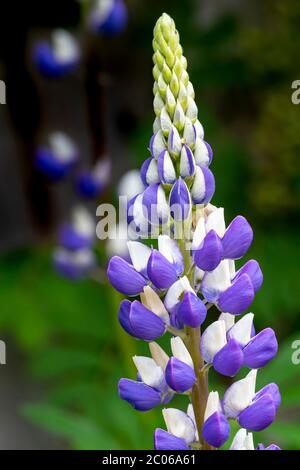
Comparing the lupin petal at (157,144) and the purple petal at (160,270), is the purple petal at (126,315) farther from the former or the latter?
the lupin petal at (157,144)

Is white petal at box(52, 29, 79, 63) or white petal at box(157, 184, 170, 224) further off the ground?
white petal at box(52, 29, 79, 63)

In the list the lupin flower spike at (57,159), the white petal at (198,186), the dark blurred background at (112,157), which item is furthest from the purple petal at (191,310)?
the lupin flower spike at (57,159)

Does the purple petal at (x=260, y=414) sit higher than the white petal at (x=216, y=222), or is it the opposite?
the white petal at (x=216, y=222)

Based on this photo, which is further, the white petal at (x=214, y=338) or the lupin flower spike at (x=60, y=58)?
the lupin flower spike at (x=60, y=58)

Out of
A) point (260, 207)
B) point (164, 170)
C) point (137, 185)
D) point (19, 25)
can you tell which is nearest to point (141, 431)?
point (137, 185)

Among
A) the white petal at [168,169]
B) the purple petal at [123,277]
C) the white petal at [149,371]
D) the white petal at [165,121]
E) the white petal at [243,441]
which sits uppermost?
the white petal at [165,121]

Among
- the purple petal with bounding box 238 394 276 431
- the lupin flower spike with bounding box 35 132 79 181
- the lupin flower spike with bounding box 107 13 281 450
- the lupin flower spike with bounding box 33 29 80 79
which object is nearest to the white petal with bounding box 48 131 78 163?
the lupin flower spike with bounding box 35 132 79 181

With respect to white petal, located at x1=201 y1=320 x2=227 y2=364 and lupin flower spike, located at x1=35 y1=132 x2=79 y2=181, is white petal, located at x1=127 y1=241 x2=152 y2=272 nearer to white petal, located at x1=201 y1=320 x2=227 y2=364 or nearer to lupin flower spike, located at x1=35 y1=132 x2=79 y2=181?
white petal, located at x1=201 y1=320 x2=227 y2=364
